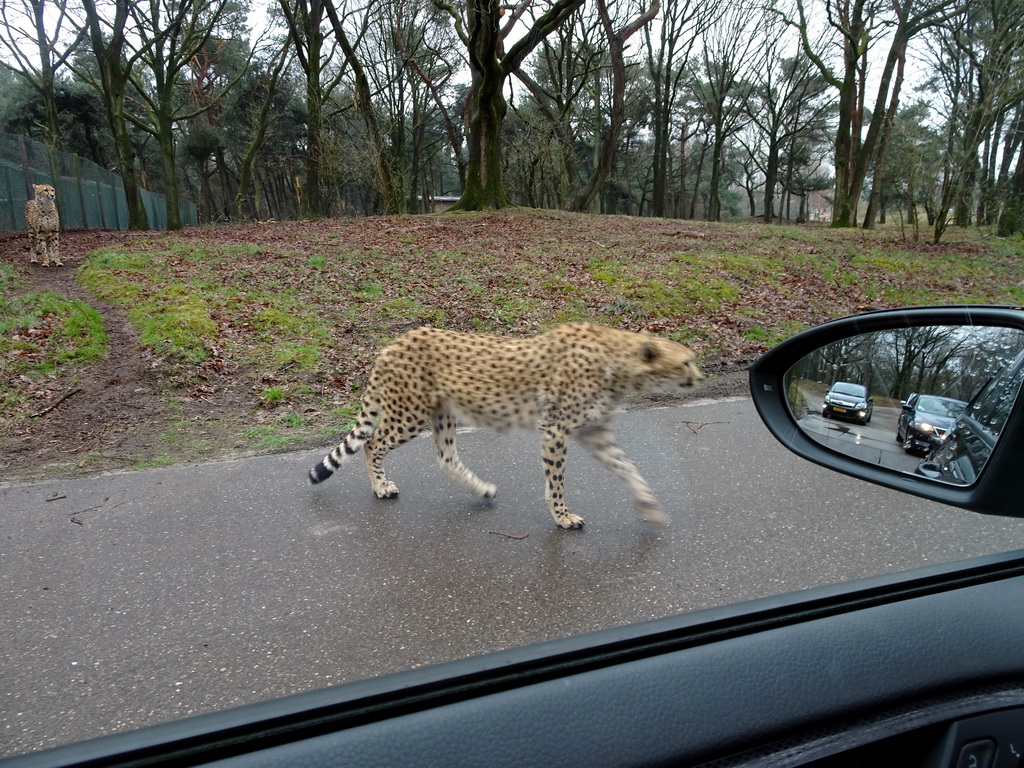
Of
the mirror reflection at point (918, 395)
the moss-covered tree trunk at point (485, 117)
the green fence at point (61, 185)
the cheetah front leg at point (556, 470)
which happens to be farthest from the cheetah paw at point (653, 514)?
the green fence at point (61, 185)

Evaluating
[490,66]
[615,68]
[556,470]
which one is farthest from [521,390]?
[615,68]

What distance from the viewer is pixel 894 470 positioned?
2.26 meters

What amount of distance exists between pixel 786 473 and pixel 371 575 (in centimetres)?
265

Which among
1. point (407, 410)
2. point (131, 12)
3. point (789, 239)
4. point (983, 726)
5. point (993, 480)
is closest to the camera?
point (983, 726)

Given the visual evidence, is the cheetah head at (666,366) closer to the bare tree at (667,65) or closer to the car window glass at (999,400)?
the car window glass at (999,400)

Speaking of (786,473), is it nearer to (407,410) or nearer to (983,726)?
(407,410)

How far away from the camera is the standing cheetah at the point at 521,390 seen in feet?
13.0

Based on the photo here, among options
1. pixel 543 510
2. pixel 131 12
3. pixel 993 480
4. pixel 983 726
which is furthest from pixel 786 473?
pixel 131 12

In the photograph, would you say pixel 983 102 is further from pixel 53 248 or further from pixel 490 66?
pixel 53 248

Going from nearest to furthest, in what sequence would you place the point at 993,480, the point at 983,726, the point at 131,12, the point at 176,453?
the point at 983,726 → the point at 993,480 → the point at 176,453 → the point at 131,12

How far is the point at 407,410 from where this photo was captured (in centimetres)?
432

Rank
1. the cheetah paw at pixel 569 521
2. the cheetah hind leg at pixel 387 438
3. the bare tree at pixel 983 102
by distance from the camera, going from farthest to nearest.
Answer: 1. the bare tree at pixel 983 102
2. the cheetah hind leg at pixel 387 438
3. the cheetah paw at pixel 569 521

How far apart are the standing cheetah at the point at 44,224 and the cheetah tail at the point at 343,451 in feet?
39.4

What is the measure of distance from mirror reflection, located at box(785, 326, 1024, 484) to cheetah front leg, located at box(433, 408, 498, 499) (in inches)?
83.2
